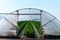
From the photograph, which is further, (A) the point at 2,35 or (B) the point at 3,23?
(B) the point at 3,23

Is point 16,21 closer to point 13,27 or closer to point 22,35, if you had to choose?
point 13,27

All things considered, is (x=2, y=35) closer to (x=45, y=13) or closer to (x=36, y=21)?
(x=36, y=21)

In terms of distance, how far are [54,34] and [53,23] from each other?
2111mm

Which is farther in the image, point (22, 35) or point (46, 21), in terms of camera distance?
point (46, 21)

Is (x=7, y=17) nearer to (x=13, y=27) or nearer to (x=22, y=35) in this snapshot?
(x=13, y=27)

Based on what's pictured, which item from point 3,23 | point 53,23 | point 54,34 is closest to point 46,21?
point 53,23

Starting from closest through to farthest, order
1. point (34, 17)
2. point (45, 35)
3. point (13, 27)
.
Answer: point (45, 35)
point (13, 27)
point (34, 17)

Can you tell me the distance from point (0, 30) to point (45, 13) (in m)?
4.47

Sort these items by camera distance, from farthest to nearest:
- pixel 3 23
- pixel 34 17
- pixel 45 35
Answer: pixel 34 17 < pixel 3 23 < pixel 45 35

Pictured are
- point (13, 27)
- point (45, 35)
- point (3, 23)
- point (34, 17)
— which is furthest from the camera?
point (34, 17)

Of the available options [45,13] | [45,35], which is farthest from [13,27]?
[45,13]

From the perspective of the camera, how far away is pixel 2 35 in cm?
1249

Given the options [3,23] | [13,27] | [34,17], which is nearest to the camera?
[13,27]

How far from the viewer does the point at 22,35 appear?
1278 centimetres
